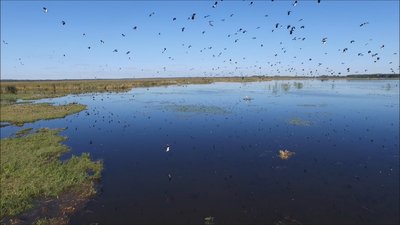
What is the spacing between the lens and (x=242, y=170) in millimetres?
23391

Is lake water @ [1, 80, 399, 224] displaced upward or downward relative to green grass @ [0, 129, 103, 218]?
downward

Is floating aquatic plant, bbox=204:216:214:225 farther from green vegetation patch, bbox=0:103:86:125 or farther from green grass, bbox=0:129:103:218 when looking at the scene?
green vegetation patch, bbox=0:103:86:125

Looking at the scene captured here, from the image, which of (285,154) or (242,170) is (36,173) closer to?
(242,170)

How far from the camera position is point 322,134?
3503 cm

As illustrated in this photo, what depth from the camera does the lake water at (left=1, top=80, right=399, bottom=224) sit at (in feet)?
55.8

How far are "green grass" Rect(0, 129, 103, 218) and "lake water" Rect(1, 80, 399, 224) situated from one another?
1616mm

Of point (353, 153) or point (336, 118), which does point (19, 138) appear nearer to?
point (353, 153)

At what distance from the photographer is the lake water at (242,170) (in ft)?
55.8

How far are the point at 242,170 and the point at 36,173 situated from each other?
556 inches

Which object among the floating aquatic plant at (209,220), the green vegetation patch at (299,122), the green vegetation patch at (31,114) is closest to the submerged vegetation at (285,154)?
the floating aquatic plant at (209,220)

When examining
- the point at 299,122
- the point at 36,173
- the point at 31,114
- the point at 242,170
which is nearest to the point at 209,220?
the point at 242,170

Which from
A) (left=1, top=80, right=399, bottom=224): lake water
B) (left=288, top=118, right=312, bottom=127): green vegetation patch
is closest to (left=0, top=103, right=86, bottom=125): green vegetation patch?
(left=1, top=80, right=399, bottom=224): lake water

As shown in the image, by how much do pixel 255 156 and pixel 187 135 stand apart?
416 inches

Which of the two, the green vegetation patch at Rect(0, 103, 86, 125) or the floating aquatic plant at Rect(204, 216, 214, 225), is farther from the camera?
the green vegetation patch at Rect(0, 103, 86, 125)
